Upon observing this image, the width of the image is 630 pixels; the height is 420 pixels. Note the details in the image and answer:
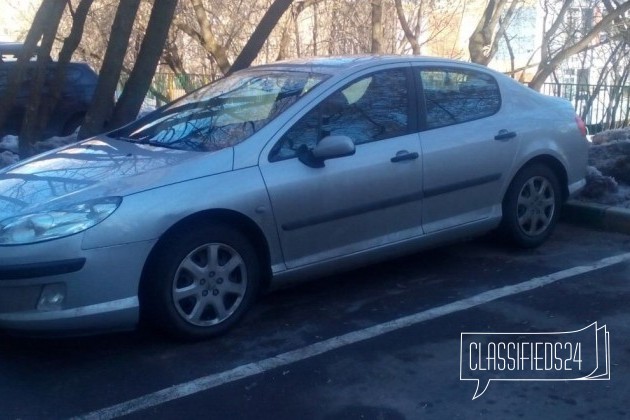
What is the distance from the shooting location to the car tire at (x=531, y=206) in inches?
259

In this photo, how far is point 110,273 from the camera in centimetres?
474

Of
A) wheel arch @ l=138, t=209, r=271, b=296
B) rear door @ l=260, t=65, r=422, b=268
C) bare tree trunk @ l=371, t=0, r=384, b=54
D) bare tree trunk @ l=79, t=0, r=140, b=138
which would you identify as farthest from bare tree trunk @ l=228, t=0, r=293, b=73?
bare tree trunk @ l=371, t=0, r=384, b=54

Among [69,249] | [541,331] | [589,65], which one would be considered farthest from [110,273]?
[589,65]

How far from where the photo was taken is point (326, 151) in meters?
5.37

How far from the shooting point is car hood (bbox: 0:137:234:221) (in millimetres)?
4906

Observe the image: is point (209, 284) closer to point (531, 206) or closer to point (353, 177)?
point (353, 177)

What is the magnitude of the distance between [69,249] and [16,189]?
2.64ft

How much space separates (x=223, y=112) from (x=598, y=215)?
3303 millimetres

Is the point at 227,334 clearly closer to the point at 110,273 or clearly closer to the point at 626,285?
the point at 110,273

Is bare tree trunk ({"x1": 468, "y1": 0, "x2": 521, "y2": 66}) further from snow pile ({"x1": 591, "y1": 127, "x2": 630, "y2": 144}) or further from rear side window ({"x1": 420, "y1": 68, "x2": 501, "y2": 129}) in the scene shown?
rear side window ({"x1": 420, "y1": 68, "x2": 501, "y2": 129})

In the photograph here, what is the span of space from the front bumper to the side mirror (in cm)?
119

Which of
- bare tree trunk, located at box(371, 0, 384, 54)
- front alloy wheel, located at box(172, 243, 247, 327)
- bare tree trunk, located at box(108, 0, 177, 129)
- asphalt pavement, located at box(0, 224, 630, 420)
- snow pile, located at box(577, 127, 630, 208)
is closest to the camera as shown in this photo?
asphalt pavement, located at box(0, 224, 630, 420)

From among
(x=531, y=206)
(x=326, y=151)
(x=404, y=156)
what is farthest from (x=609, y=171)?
(x=326, y=151)

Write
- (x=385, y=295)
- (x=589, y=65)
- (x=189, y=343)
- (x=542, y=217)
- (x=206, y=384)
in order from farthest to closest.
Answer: (x=589, y=65) < (x=542, y=217) < (x=385, y=295) < (x=189, y=343) < (x=206, y=384)
